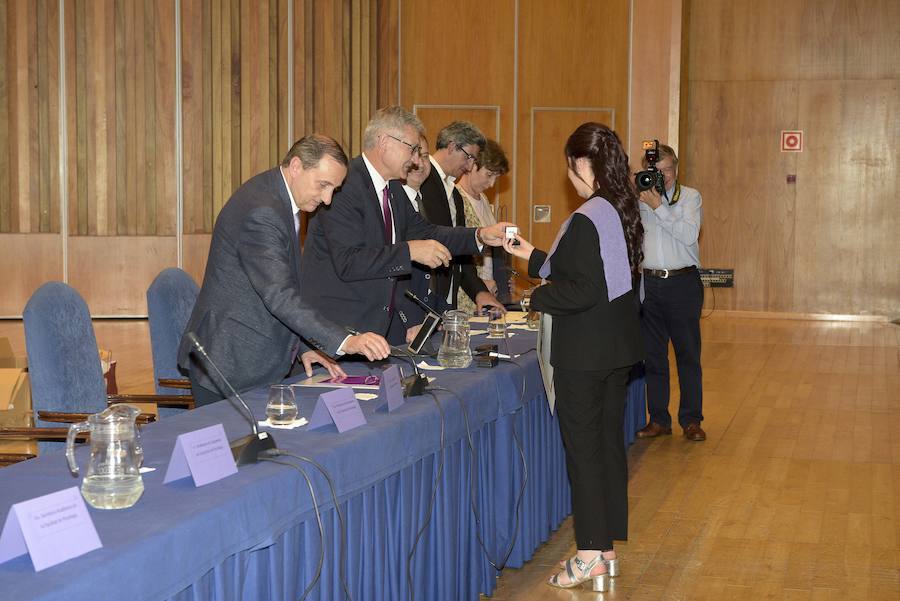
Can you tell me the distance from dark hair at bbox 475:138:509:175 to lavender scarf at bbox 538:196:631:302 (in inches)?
78.4

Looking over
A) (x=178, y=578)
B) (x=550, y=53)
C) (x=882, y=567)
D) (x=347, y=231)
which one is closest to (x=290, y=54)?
(x=550, y=53)

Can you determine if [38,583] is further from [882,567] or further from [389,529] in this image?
[882,567]

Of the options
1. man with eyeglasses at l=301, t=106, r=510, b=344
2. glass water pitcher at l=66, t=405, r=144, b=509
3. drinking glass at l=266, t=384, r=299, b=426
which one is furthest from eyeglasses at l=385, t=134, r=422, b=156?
glass water pitcher at l=66, t=405, r=144, b=509

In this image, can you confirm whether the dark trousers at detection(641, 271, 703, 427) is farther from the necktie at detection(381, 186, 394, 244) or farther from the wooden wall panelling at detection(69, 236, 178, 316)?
the wooden wall panelling at detection(69, 236, 178, 316)

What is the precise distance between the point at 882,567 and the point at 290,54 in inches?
321

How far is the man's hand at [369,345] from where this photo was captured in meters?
2.82

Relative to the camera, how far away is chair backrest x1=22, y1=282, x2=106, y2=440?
10.0 feet

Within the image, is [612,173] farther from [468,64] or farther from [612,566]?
[468,64]

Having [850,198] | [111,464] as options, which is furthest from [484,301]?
[850,198]

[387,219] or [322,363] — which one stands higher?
[387,219]

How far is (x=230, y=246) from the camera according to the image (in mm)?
2971

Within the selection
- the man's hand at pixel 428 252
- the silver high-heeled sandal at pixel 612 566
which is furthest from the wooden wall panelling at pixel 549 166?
the silver high-heeled sandal at pixel 612 566

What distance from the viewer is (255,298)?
301cm

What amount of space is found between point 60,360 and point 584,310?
1.57m
